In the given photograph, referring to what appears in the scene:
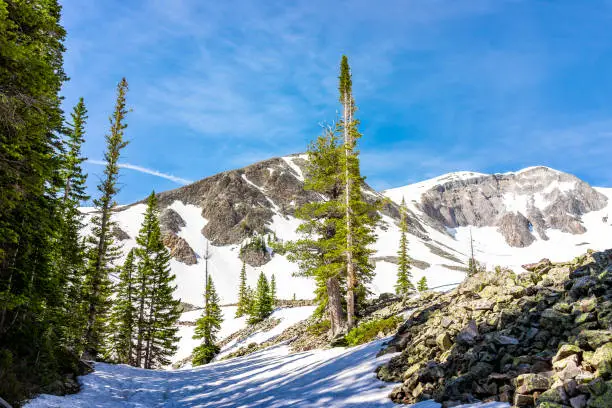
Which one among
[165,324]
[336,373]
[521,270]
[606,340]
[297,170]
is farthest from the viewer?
[297,170]

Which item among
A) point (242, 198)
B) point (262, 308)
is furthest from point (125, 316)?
point (242, 198)

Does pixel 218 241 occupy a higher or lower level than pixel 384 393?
higher

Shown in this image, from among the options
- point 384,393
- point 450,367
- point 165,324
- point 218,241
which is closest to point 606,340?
point 450,367

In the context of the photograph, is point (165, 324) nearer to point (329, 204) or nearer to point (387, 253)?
point (329, 204)

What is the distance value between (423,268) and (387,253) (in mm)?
13842

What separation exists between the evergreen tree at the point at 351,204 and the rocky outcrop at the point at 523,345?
23.8 feet

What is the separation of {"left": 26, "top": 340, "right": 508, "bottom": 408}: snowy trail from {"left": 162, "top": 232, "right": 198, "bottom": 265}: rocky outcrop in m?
103

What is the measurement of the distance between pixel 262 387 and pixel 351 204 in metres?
9.71

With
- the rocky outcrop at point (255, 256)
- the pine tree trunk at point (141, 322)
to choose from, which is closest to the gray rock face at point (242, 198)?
the rocky outcrop at point (255, 256)

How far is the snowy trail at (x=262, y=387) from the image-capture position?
9641mm

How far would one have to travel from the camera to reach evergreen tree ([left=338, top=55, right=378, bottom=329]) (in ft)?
62.3

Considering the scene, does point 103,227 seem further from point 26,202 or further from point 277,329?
point 277,329

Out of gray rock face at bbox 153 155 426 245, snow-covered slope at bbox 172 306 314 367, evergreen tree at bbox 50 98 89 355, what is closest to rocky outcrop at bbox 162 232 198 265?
gray rock face at bbox 153 155 426 245

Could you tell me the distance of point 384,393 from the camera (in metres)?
9.02
